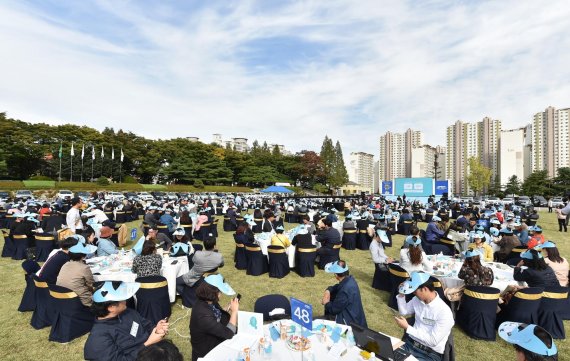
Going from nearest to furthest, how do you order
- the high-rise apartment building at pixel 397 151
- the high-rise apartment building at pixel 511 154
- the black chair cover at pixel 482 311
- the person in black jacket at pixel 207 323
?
1. the person in black jacket at pixel 207 323
2. the black chair cover at pixel 482 311
3. the high-rise apartment building at pixel 511 154
4. the high-rise apartment building at pixel 397 151

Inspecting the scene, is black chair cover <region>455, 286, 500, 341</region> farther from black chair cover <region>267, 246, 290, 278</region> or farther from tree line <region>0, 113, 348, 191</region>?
tree line <region>0, 113, 348, 191</region>

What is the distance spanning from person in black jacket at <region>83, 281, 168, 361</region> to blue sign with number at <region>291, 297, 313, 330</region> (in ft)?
3.97

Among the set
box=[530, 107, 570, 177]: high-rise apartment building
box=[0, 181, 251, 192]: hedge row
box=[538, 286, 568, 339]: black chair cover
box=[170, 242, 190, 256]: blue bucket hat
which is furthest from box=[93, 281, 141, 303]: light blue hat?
box=[530, 107, 570, 177]: high-rise apartment building

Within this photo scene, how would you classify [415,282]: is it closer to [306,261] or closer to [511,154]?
[306,261]

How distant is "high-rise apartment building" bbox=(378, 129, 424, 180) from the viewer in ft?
366

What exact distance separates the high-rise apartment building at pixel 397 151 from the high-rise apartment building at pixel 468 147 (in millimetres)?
17423

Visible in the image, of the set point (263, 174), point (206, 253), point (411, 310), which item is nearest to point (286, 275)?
point (206, 253)

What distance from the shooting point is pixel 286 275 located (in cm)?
794

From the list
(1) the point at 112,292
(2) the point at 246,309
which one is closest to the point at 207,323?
(1) the point at 112,292

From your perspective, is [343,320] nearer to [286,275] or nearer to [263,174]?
[286,275]

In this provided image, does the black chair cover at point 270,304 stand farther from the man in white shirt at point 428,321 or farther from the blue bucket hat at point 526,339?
the blue bucket hat at point 526,339

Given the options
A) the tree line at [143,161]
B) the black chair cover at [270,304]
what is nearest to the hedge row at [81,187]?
the tree line at [143,161]

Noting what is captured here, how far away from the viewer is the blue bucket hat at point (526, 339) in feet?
6.18

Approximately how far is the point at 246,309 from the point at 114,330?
11.6 ft
